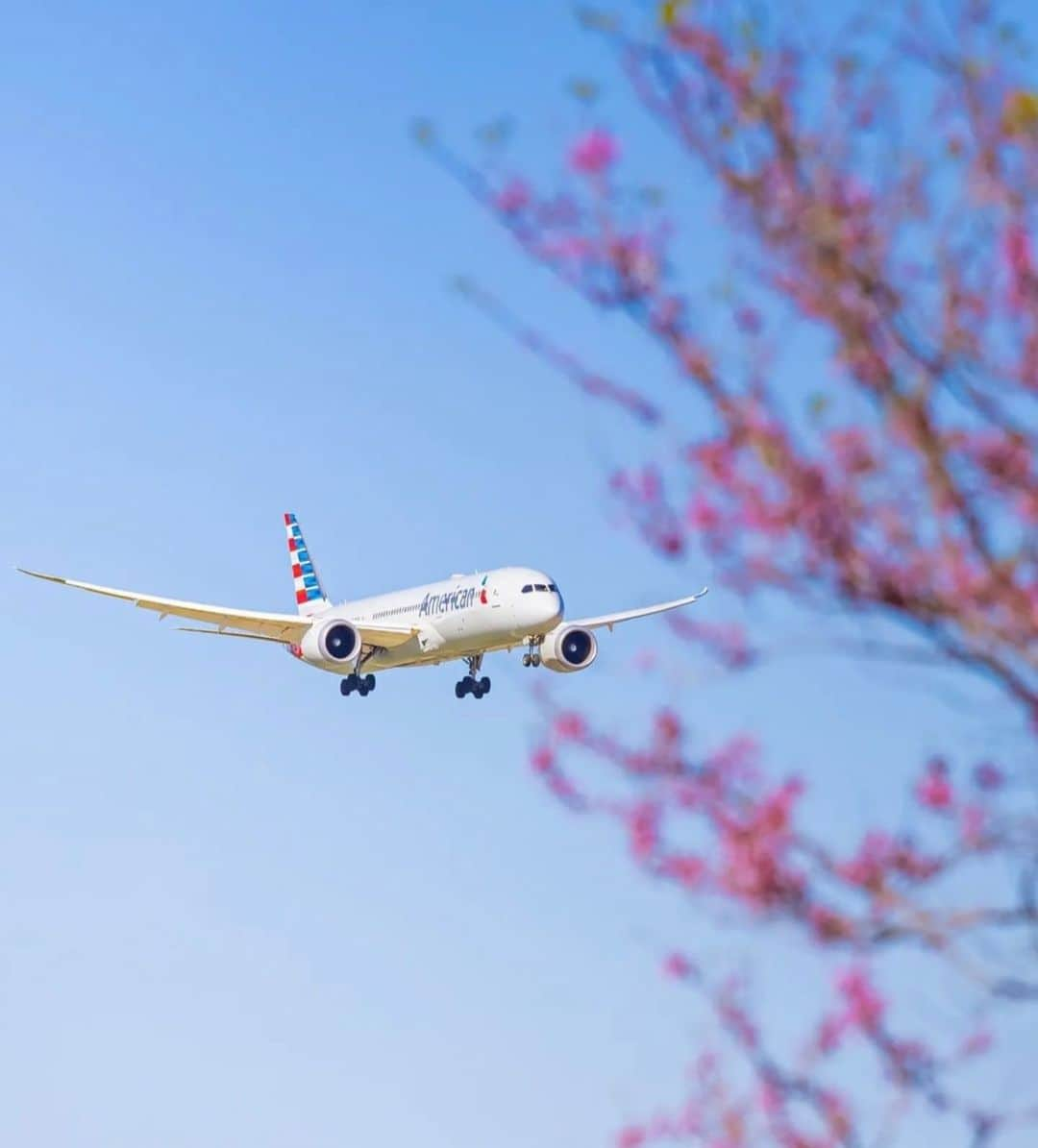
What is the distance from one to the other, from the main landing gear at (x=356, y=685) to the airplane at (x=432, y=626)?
3 cm

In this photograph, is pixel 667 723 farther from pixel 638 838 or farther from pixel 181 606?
pixel 181 606

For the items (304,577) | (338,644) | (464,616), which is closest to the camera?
(464,616)

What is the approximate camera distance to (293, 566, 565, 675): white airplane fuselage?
224ft

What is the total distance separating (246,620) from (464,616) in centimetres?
1160

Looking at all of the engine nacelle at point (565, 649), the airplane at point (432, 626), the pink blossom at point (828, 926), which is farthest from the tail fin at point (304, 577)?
the pink blossom at point (828, 926)

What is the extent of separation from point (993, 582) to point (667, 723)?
285 centimetres

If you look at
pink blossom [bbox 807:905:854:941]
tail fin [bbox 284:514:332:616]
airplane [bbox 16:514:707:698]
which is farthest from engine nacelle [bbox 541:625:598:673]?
pink blossom [bbox 807:905:854:941]

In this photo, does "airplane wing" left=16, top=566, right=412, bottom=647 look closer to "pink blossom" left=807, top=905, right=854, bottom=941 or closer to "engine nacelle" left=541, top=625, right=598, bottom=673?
"engine nacelle" left=541, top=625, right=598, bottom=673

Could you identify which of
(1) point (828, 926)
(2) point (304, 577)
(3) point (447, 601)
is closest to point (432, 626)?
(3) point (447, 601)

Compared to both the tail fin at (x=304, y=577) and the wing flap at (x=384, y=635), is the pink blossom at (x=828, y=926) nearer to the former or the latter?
the wing flap at (x=384, y=635)

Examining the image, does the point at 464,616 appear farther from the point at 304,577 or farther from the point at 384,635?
the point at 304,577

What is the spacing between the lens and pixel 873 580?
9.98 m

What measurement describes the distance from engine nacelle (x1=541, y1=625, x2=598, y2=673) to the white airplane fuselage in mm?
1043

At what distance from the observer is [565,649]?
7075 centimetres
